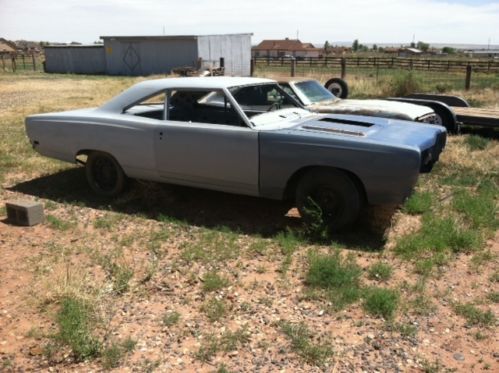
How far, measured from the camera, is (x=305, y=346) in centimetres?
301

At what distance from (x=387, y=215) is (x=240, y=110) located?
1913mm

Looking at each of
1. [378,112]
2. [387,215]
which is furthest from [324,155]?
[378,112]

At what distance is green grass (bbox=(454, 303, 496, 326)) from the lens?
10.8 feet

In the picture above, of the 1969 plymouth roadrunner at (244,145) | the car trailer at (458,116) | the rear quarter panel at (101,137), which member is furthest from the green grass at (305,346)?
the car trailer at (458,116)

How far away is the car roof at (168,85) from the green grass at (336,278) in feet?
7.30

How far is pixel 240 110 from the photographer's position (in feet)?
16.2

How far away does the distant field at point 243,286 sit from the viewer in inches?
118

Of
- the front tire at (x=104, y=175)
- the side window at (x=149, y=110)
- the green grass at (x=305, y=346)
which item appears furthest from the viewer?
the front tire at (x=104, y=175)

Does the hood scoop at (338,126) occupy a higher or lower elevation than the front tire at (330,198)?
higher

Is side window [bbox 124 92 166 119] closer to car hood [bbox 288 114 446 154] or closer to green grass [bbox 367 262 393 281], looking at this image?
car hood [bbox 288 114 446 154]

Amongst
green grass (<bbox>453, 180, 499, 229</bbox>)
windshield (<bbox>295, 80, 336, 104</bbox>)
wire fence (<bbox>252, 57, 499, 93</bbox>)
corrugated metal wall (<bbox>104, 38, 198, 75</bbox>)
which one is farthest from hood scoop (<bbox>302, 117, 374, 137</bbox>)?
corrugated metal wall (<bbox>104, 38, 198, 75</bbox>)

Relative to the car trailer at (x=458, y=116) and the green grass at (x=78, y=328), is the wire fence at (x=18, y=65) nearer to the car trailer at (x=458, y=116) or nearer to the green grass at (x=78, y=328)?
the car trailer at (x=458, y=116)

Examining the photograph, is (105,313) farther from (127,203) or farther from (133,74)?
(133,74)

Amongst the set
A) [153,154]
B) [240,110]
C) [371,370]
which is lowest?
[371,370]
